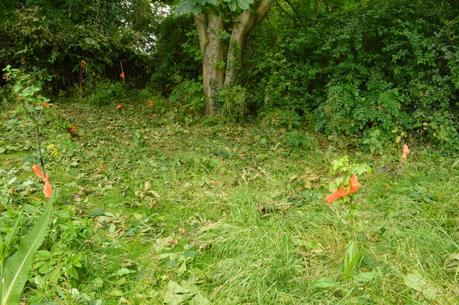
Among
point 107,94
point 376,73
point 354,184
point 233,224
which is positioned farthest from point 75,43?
point 354,184

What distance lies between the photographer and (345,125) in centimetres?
592

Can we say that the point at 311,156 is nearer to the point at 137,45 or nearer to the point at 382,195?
the point at 382,195

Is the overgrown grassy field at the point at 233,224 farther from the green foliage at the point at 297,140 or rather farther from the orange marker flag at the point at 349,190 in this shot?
the orange marker flag at the point at 349,190

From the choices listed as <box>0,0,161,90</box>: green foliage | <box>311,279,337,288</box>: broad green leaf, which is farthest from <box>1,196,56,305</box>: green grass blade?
<box>0,0,161,90</box>: green foliage

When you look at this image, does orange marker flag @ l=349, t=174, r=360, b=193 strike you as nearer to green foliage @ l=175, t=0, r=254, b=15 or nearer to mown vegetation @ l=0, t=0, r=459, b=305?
mown vegetation @ l=0, t=0, r=459, b=305

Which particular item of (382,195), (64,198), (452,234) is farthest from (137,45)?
(452,234)

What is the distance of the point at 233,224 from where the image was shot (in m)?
3.11

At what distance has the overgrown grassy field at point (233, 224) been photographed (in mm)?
A: 2361

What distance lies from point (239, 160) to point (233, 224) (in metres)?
1.87

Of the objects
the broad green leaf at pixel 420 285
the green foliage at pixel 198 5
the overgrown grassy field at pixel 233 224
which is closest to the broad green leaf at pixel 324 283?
the overgrown grassy field at pixel 233 224

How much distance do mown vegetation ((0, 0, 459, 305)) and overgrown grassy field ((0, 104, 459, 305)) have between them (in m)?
0.02

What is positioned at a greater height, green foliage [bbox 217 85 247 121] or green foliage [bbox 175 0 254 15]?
green foliage [bbox 175 0 254 15]

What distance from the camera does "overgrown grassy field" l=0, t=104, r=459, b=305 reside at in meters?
2.36

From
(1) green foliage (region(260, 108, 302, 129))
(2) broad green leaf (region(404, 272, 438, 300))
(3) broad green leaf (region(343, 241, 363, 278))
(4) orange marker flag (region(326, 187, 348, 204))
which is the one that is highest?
(1) green foliage (region(260, 108, 302, 129))
